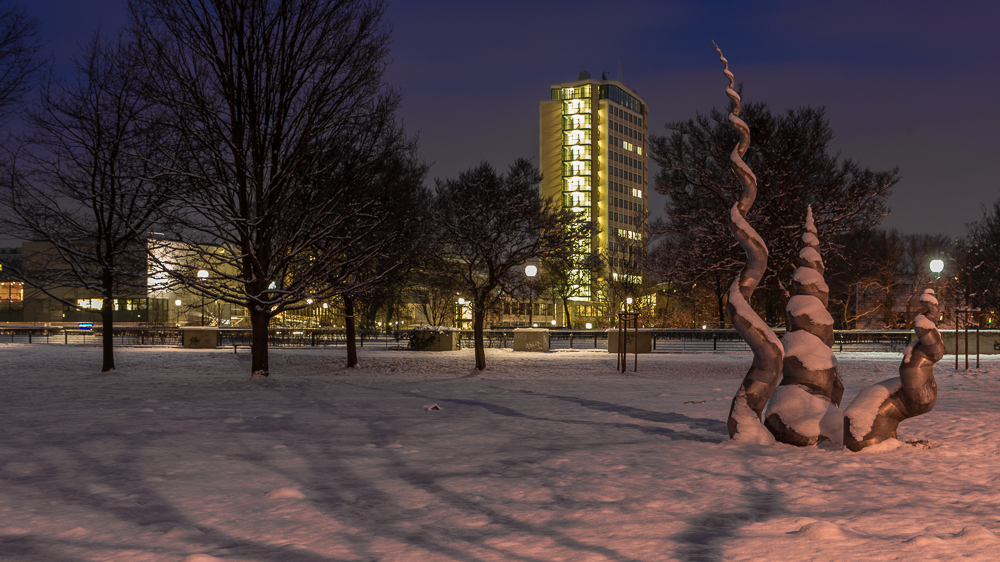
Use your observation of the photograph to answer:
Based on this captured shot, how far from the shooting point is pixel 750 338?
28.7ft

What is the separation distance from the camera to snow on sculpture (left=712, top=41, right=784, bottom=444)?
27.8 feet

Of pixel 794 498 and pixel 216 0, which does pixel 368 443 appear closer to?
A: pixel 794 498

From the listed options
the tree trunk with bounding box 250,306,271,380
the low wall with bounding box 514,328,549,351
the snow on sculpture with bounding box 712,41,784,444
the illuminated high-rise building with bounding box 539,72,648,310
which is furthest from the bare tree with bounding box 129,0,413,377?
the illuminated high-rise building with bounding box 539,72,648,310

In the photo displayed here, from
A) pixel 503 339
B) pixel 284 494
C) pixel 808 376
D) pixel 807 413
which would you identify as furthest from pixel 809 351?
pixel 503 339

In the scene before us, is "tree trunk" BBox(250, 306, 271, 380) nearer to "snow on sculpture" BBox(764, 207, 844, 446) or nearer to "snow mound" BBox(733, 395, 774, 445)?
"snow mound" BBox(733, 395, 774, 445)

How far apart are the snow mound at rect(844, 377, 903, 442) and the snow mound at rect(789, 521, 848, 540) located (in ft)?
10.1

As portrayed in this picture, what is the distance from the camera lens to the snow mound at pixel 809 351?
8305 millimetres

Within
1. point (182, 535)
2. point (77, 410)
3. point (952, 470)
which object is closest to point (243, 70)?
point (77, 410)

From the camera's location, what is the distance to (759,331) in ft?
28.5

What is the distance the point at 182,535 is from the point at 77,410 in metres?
7.91

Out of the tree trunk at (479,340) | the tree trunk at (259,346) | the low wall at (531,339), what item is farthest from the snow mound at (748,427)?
the low wall at (531,339)

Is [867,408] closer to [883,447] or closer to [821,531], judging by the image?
[883,447]

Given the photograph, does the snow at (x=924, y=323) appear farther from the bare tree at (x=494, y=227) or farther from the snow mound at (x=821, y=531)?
the bare tree at (x=494, y=227)

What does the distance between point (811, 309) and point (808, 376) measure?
34.2 inches
